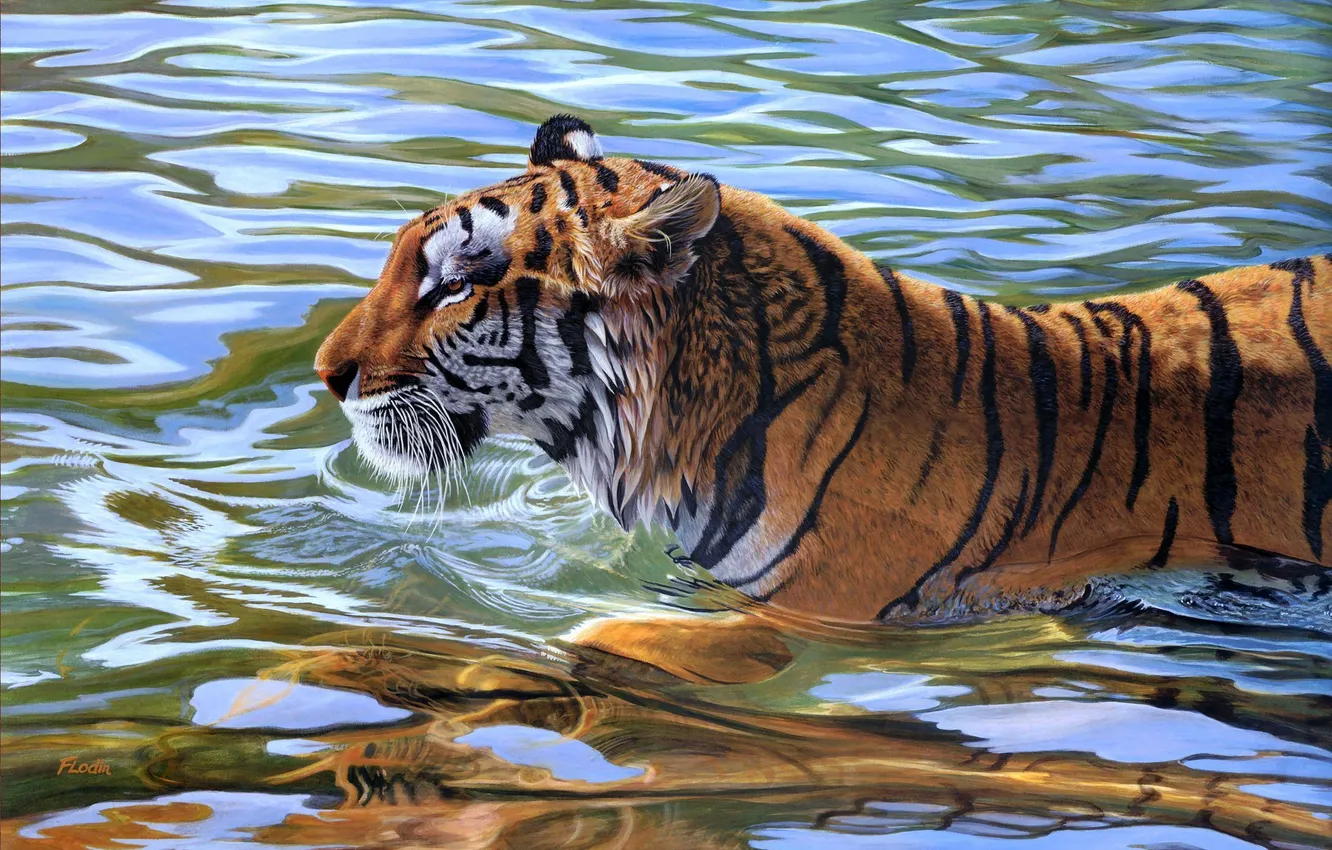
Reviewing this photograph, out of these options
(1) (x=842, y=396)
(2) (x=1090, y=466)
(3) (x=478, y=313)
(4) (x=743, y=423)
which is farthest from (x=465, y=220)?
(2) (x=1090, y=466)

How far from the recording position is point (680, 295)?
5.08 ft

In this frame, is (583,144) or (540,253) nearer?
(540,253)

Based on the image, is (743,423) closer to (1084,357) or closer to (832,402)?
(832,402)

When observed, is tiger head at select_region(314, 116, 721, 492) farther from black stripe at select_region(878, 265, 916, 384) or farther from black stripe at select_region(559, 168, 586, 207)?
black stripe at select_region(878, 265, 916, 384)

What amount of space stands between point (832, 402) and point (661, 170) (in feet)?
1.42

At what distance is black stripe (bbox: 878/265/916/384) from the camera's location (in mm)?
1576

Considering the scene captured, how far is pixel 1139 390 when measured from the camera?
157 cm

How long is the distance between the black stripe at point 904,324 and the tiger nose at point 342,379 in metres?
0.78

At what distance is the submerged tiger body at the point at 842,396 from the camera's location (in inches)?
60.6

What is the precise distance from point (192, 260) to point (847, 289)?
3.30 feet

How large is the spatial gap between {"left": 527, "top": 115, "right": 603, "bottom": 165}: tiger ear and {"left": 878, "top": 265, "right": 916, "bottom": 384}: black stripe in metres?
0.47

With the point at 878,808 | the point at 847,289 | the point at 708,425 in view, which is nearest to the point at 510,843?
the point at 878,808

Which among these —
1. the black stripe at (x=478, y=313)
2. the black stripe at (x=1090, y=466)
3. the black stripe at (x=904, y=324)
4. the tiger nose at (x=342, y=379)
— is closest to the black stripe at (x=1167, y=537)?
the black stripe at (x=1090, y=466)
